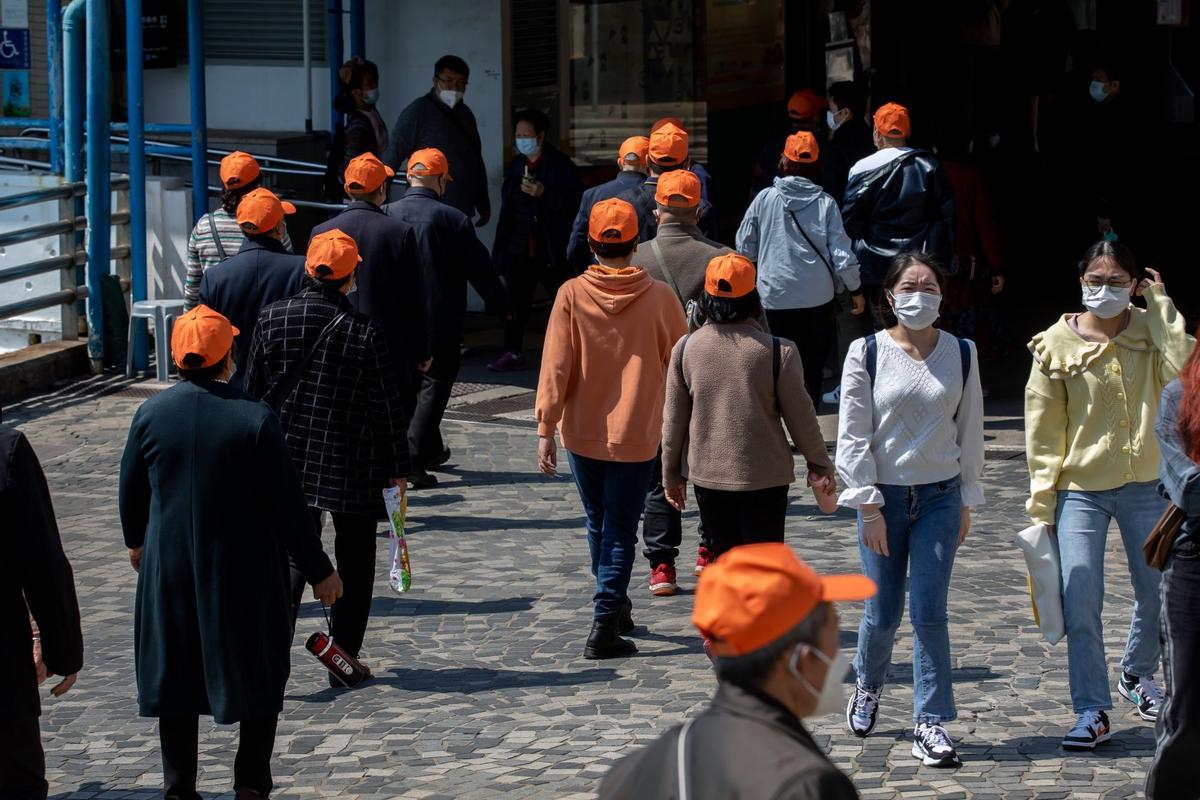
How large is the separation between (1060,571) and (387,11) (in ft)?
35.9

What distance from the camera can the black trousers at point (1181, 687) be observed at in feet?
17.7

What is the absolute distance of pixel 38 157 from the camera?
684 inches

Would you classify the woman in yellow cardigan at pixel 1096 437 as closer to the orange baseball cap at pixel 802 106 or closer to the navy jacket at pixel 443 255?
the navy jacket at pixel 443 255

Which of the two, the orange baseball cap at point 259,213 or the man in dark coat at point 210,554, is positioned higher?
the orange baseball cap at point 259,213

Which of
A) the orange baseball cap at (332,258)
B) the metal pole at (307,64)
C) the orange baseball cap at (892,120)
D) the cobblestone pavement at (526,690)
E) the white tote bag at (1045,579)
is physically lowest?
the cobblestone pavement at (526,690)

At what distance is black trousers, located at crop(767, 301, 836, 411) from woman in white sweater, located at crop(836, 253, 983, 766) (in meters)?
4.36

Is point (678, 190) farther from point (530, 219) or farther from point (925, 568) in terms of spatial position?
point (530, 219)

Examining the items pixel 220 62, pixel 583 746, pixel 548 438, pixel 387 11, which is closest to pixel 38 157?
pixel 220 62

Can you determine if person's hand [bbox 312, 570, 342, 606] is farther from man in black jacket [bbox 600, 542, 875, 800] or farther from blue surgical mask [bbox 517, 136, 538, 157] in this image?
blue surgical mask [bbox 517, 136, 538, 157]

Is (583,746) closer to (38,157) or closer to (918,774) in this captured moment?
(918,774)

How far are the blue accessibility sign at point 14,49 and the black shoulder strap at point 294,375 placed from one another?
38.1ft

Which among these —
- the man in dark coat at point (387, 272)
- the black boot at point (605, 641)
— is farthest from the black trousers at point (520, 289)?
the black boot at point (605, 641)

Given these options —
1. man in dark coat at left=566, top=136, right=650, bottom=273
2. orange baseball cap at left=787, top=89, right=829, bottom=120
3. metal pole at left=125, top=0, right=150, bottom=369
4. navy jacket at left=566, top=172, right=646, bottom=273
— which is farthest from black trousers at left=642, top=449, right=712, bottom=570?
metal pole at left=125, top=0, right=150, bottom=369

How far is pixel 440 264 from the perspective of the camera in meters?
10.3
